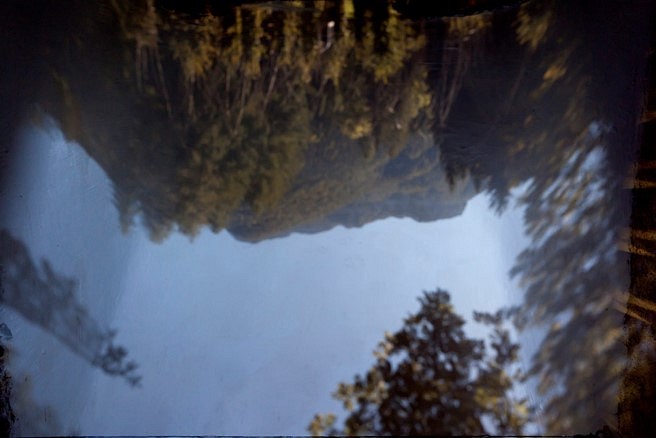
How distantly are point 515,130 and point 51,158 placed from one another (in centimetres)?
141

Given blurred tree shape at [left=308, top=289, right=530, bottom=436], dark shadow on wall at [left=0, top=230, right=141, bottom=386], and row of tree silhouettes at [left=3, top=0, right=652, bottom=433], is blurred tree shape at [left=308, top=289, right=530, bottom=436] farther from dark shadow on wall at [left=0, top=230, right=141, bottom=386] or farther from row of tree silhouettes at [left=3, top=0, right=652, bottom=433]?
dark shadow on wall at [left=0, top=230, right=141, bottom=386]

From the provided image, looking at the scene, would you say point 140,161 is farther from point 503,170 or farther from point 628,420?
point 628,420

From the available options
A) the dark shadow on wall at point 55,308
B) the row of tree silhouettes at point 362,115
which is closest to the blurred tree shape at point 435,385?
the row of tree silhouettes at point 362,115

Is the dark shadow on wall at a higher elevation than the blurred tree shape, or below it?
higher

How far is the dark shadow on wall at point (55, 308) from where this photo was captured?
1.23 metres

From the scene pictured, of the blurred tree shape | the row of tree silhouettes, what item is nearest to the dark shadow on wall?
the row of tree silhouettes

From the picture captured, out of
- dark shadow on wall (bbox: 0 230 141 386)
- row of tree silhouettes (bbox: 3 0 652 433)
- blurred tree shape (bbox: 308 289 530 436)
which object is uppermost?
row of tree silhouettes (bbox: 3 0 652 433)

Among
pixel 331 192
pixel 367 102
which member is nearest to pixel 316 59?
pixel 367 102

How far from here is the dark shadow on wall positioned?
1227 mm

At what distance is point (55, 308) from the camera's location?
1.30 meters

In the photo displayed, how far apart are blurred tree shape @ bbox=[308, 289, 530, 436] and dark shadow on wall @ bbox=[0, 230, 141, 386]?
64 cm

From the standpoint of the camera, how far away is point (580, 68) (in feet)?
4.62

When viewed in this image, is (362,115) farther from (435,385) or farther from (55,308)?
(55,308)

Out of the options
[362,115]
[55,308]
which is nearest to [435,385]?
[362,115]
